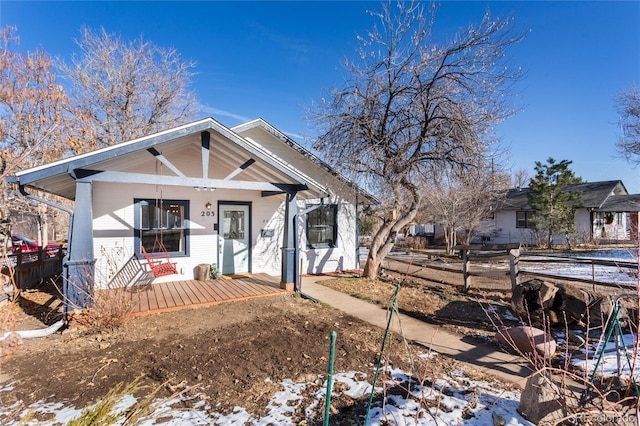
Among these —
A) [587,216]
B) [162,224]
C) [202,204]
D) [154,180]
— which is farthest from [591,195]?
[154,180]

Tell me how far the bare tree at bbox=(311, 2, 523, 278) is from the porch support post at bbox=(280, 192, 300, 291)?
242cm

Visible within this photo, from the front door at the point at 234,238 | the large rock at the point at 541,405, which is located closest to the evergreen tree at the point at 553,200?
the front door at the point at 234,238

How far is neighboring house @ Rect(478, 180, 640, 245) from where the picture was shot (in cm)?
2198

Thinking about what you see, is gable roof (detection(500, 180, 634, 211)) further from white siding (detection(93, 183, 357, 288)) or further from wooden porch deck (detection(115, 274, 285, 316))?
wooden porch deck (detection(115, 274, 285, 316))

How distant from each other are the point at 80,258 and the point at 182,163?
377cm

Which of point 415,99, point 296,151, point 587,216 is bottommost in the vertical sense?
point 587,216

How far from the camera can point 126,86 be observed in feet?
56.3

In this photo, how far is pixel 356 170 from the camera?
9.38 m

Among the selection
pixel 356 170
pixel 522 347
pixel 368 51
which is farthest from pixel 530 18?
pixel 522 347

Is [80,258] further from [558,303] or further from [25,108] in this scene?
[25,108]

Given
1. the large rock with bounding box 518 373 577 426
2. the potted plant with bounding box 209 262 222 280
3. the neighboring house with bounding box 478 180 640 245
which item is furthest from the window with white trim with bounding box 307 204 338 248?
the neighboring house with bounding box 478 180 640 245

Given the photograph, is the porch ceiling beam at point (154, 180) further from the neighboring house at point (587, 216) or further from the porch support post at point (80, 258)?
the neighboring house at point (587, 216)

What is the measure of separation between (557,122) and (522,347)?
8727mm

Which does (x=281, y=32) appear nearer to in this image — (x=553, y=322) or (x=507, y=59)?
(x=507, y=59)
